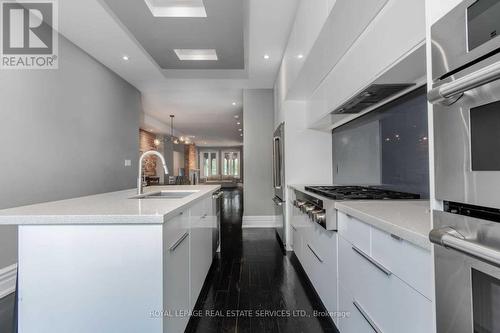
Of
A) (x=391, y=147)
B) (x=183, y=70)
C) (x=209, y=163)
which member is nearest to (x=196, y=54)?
(x=183, y=70)

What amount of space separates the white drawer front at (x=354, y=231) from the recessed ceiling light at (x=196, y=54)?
310 cm

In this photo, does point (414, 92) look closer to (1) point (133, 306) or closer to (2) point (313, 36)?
(2) point (313, 36)

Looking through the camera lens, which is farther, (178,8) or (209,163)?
(209,163)

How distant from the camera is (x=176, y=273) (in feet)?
4.32

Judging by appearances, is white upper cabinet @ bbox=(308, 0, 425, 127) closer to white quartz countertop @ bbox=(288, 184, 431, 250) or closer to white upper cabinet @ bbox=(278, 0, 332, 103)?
white upper cabinet @ bbox=(278, 0, 332, 103)

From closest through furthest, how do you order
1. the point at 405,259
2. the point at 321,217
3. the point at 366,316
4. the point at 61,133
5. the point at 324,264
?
the point at 405,259
the point at 366,316
the point at 321,217
the point at 324,264
the point at 61,133

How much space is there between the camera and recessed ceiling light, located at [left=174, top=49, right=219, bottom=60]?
351cm

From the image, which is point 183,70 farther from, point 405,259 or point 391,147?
point 405,259

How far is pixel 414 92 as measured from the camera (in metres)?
1.60

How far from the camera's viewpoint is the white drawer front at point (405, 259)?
0.78 meters

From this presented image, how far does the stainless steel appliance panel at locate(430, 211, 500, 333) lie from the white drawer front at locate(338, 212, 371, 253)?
1.60 feet

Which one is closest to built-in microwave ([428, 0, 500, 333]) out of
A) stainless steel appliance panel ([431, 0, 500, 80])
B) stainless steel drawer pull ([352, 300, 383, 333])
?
stainless steel appliance panel ([431, 0, 500, 80])

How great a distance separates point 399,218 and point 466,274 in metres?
0.45

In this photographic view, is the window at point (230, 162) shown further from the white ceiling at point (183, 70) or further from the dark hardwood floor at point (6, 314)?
the dark hardwood floor at point (6, 314)
